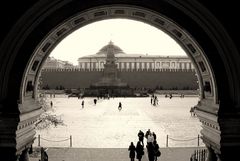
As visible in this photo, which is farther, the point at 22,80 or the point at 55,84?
the point at 55,84

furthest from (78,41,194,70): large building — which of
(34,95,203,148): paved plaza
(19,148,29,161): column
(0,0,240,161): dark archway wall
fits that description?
(0,0,240,161): dark archway wall

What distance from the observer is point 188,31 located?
340 inches

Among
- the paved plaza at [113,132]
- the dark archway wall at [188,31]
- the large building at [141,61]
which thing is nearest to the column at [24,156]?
the dark archway wall at [188,31]

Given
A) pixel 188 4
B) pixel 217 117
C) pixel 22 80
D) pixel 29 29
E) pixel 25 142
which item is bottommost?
pixel 25 142

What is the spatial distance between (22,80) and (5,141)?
1.44 m

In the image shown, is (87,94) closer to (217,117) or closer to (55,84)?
(55,84)

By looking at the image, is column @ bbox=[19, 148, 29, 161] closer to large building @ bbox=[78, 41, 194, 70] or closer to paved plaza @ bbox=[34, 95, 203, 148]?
paved plaza @ bbox=[34, 95, 203, 148]

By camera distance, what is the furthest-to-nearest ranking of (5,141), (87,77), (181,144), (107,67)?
(87,77)
(107,67)
(181,144)
(5,141)

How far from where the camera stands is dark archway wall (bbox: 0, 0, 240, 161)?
304 inches

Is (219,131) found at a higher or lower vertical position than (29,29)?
lower

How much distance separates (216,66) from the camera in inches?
327

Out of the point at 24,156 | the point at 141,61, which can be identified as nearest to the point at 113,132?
the point at 24,156

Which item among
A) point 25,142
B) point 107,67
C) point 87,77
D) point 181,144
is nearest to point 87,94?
point 107,67

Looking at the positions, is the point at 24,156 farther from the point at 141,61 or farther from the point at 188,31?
the point at 141,61
